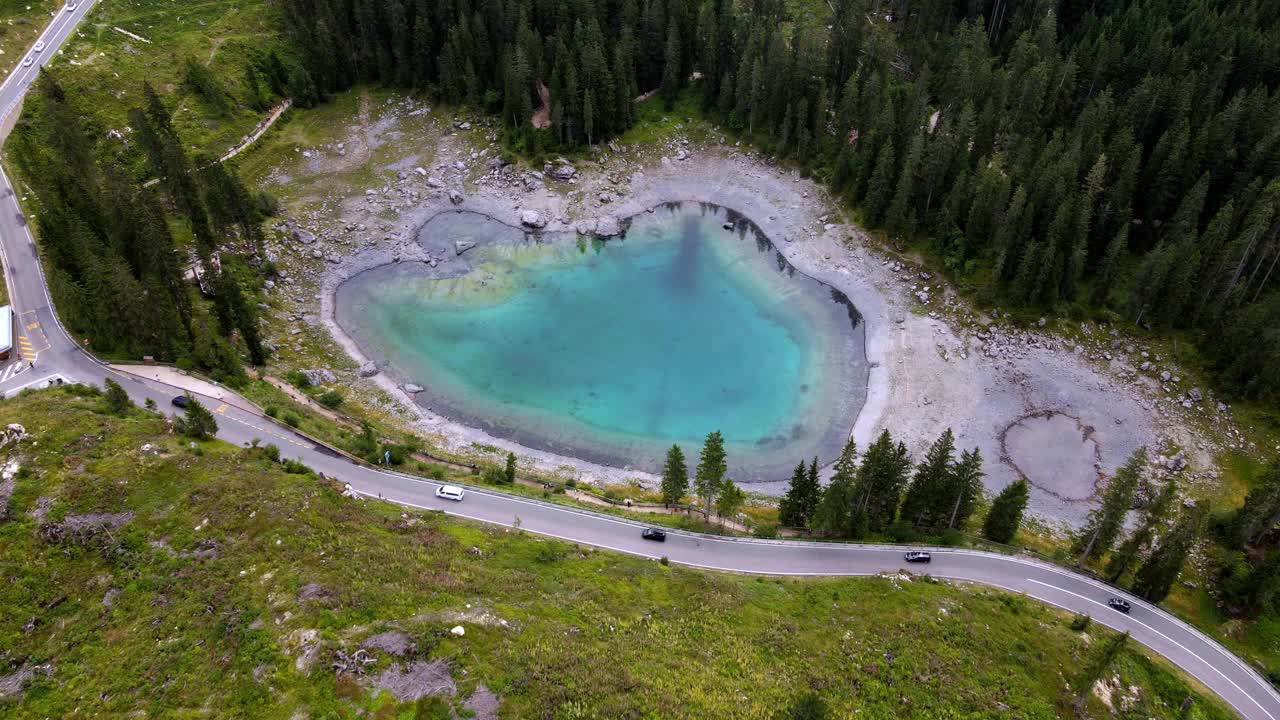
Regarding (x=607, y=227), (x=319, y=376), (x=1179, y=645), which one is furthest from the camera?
(x=607, y=227)

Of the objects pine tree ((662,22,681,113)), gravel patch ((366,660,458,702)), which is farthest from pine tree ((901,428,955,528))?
pine tree ((662,22,681,113))

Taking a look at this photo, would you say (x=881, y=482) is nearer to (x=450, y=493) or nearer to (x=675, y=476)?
(x=675, y=476)

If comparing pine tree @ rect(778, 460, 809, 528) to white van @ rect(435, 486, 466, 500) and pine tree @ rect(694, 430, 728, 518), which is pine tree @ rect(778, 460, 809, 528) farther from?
white van @ rect(435, 486, 466, 500)

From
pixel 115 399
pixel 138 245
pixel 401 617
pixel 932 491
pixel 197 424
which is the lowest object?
pixel 932 491

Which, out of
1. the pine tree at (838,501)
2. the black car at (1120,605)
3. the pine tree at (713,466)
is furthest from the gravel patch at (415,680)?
the black car at (1120,605)

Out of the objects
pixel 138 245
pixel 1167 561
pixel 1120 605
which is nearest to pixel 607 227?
pixel 138 245
